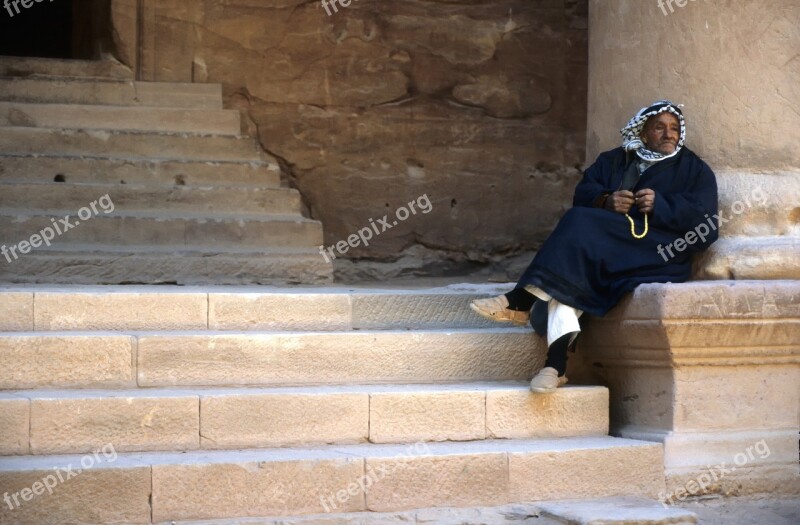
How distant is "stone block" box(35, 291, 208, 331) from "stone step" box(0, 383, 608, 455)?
52 cm

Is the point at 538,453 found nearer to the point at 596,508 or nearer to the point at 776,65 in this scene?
the point at 596,508

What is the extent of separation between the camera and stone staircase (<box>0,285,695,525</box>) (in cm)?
437

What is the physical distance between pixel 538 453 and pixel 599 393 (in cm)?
59

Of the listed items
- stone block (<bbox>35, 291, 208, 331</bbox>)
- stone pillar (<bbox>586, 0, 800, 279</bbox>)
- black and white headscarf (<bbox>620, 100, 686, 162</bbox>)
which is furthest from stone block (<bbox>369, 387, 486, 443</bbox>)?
black and white headscarf (<bbox>620, 100, 686, 162</bbox>)

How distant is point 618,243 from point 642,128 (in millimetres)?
680

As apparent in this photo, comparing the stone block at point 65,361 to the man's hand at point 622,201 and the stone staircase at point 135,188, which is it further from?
the man's hand at point 622,201

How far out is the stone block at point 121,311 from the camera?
17.0 ft

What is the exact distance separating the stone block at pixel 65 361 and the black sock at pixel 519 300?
1714mm

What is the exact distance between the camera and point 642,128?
5.66 meters

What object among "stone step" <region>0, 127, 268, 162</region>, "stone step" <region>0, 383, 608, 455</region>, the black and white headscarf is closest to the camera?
"stone step" <region>0, 383, 608, 455</region>

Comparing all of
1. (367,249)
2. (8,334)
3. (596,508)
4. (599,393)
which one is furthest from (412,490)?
(367,249)

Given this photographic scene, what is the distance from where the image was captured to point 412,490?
4.61 meters

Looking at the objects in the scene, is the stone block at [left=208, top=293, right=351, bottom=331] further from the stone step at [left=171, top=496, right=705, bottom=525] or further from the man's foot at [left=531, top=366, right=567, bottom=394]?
the stone step at [left=171, top=496, right=705, bottom=525]
